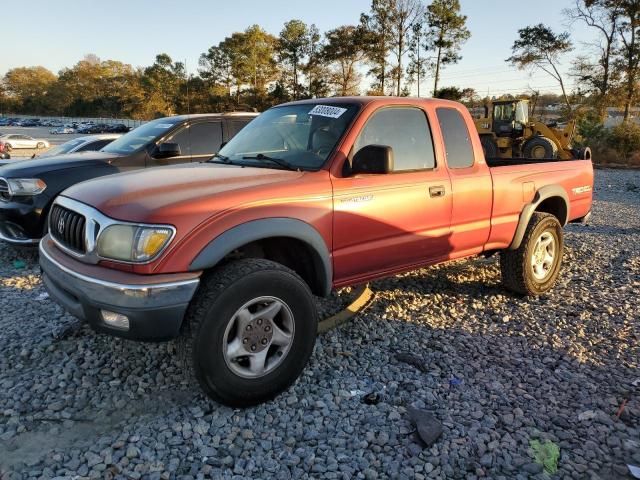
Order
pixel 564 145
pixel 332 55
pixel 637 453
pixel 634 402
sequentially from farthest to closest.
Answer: pixel 332 55
pixel 564 145
pixel 634 402
pixel 637 453

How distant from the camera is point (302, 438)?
106 inches

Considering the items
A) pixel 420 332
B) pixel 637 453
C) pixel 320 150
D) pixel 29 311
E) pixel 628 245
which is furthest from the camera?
pixel 628 245

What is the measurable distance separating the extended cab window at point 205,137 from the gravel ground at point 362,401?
9.80ft

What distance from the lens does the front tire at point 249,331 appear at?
8.77ft

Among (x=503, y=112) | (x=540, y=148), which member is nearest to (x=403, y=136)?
(x=540, y=148)

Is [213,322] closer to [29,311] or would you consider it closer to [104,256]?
[104,256]

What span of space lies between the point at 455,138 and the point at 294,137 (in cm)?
143

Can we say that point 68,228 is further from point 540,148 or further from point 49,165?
point 540,148

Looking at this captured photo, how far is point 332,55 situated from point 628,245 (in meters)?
44.5

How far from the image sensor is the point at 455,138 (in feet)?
13.6

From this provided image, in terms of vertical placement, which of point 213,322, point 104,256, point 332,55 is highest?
point 332,55

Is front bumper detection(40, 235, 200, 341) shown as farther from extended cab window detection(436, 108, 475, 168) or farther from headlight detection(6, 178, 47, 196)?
headlight detection(6, 178, 47, 196)

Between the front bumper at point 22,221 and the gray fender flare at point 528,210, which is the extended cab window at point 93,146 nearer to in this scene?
the front bumper at point 22,221

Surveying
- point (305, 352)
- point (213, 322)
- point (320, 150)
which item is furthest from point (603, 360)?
point (213, 322)
